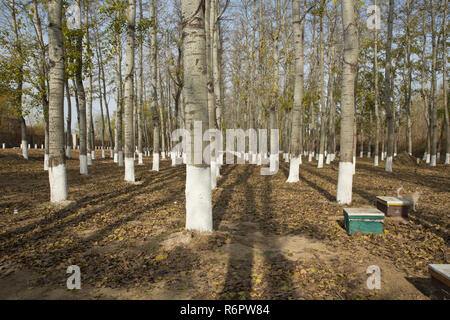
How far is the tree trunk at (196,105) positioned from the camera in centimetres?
456

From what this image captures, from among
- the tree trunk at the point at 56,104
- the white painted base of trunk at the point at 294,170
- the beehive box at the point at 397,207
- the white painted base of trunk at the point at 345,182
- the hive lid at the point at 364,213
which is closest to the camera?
the hive lid at the point at 364,213

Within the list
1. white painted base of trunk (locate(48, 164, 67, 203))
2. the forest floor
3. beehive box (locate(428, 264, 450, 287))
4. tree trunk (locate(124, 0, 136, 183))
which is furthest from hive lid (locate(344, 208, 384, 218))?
tree trunk (locate(124, 0, 136, 183))

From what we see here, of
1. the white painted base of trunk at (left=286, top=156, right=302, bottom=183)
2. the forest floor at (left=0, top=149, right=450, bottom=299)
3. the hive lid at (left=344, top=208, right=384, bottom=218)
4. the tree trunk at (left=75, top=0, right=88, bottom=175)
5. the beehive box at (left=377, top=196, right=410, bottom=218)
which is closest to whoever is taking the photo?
the forest floor at (left=0, top=149, right=450, bottom=299)

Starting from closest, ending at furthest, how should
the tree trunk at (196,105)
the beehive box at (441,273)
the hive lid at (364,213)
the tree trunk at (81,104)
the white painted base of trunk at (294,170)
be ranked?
the beehive box at (441,273) < the tree trunk at (196,105) < the hive lid at (364,213) < the white painted base of trunk at (294,170) < the tree trunk at (81,104)

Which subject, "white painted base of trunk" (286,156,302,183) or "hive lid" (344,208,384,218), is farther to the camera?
"white painted base of trunk" (286,156,302,183)

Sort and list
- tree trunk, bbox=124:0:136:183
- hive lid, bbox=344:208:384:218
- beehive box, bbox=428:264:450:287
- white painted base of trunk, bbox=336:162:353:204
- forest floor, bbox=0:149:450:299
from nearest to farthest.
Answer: beehive box, bbox=428:264:450:287
forest floor, bbox=0:149:450:299
hive lid, bbox=344:208:384:218
white painted base of trunk, bbox=336:162:353:204
tree trunk, bbox=124:0:136:183

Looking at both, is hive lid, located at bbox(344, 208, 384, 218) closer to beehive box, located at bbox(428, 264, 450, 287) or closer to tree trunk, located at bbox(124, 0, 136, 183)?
beehive box, located at bbox(428, 264, 450, 287)

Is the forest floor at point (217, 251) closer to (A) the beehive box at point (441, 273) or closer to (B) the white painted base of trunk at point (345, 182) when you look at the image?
(A) the beehive box at point (441, 273)

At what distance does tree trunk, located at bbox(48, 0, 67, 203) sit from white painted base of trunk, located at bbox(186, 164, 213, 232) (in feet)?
13.8

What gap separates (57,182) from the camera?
270 inches

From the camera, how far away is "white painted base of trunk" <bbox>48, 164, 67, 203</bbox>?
6.82 m

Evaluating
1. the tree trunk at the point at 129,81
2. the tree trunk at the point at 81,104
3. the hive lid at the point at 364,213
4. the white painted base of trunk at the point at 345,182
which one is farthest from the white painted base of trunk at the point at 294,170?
the tree trunk at the point at 81,104
